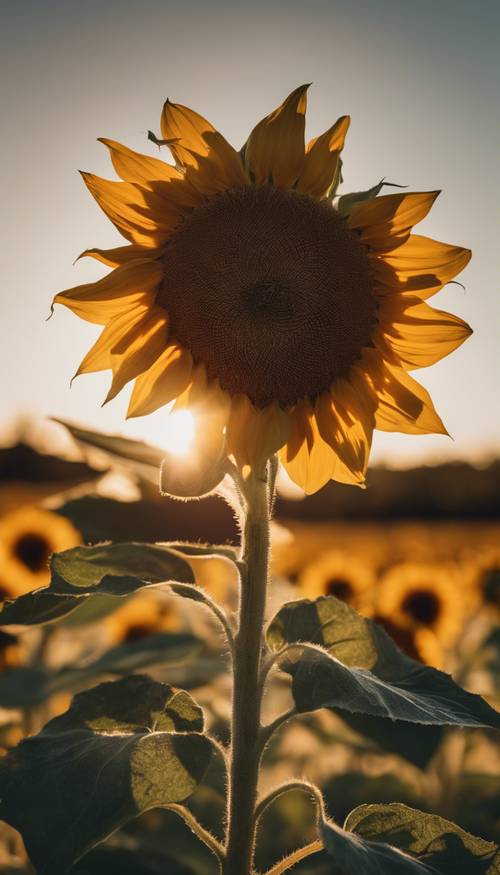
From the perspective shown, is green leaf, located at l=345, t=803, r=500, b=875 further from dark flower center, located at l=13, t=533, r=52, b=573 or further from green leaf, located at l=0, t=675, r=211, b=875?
dark flower center, located at l=13, t=533, r=52, b=573

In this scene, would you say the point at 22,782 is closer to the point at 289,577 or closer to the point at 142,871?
the point at 142,871

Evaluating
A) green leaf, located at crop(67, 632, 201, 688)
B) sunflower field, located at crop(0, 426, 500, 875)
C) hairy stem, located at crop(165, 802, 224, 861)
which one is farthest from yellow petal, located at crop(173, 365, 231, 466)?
green leaf, located at crop(67, 632, 201, 688)

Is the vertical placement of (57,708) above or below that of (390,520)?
above

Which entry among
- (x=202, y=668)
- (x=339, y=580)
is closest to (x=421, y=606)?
(x=339, y=580)

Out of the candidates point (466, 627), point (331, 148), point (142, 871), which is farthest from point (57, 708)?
point (331, 148)

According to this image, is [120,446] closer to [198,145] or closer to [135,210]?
[135,210]

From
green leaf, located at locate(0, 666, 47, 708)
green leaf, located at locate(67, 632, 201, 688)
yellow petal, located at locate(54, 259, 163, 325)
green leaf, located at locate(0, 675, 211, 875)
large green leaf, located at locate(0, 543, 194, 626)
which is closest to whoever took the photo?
green leaf, located at locate(0, 675, 211, 875)
